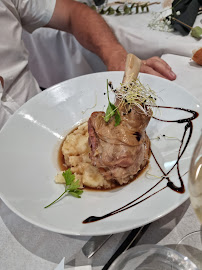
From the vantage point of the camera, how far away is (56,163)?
126 cm

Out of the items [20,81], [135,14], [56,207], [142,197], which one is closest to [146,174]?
[142,197]

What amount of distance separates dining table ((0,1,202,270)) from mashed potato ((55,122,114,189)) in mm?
225

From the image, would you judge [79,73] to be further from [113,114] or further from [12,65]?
[113,114]

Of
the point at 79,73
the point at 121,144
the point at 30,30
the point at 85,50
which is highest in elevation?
the point at 121,144

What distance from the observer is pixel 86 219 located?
3.03 feet

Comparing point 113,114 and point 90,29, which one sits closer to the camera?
point 113,114

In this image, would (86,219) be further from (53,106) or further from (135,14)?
(135,14)

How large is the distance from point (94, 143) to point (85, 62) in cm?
155

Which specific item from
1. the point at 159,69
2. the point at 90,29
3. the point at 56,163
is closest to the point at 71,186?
the point at 56,163

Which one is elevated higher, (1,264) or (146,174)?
(146,174)

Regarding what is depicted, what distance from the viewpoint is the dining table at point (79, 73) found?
936mm

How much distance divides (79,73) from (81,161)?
1.52 meters

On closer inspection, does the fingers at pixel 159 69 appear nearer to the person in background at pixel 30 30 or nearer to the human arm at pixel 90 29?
the person in background at pixel 30 30

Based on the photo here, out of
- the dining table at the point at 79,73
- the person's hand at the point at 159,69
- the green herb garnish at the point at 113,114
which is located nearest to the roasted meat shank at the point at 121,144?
the green herb garnish at the point at 113,114
